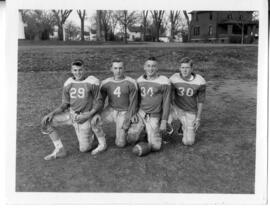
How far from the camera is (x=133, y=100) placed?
1690 millimetres

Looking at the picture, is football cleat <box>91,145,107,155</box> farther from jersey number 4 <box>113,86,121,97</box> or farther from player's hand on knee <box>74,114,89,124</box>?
jersey number 4 <box>113,86,121,97</box>

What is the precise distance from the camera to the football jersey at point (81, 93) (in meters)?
1.68

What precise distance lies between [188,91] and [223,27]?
345mm

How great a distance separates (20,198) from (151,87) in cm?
78

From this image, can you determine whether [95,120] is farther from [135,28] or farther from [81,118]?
[135,28]

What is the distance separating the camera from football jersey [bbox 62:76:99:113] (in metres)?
1.68

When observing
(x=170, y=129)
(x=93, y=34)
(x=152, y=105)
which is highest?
(x=93, y=34)

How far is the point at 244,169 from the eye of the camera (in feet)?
5.62

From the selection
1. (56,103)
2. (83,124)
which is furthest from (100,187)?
(56,103)

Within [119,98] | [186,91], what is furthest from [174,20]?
[119,98]

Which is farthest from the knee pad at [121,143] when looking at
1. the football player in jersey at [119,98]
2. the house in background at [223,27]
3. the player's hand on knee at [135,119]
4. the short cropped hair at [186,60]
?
the house in background at [223,27]

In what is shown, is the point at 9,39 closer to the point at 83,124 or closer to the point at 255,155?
the point at 83,124

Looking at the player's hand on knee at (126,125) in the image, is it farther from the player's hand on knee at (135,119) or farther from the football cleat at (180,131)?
the football cleat at (180,131)

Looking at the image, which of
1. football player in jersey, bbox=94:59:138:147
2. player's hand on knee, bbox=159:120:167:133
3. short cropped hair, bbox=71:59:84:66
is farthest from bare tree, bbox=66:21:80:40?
player's hand on knee, bbox=159:120:167:133
